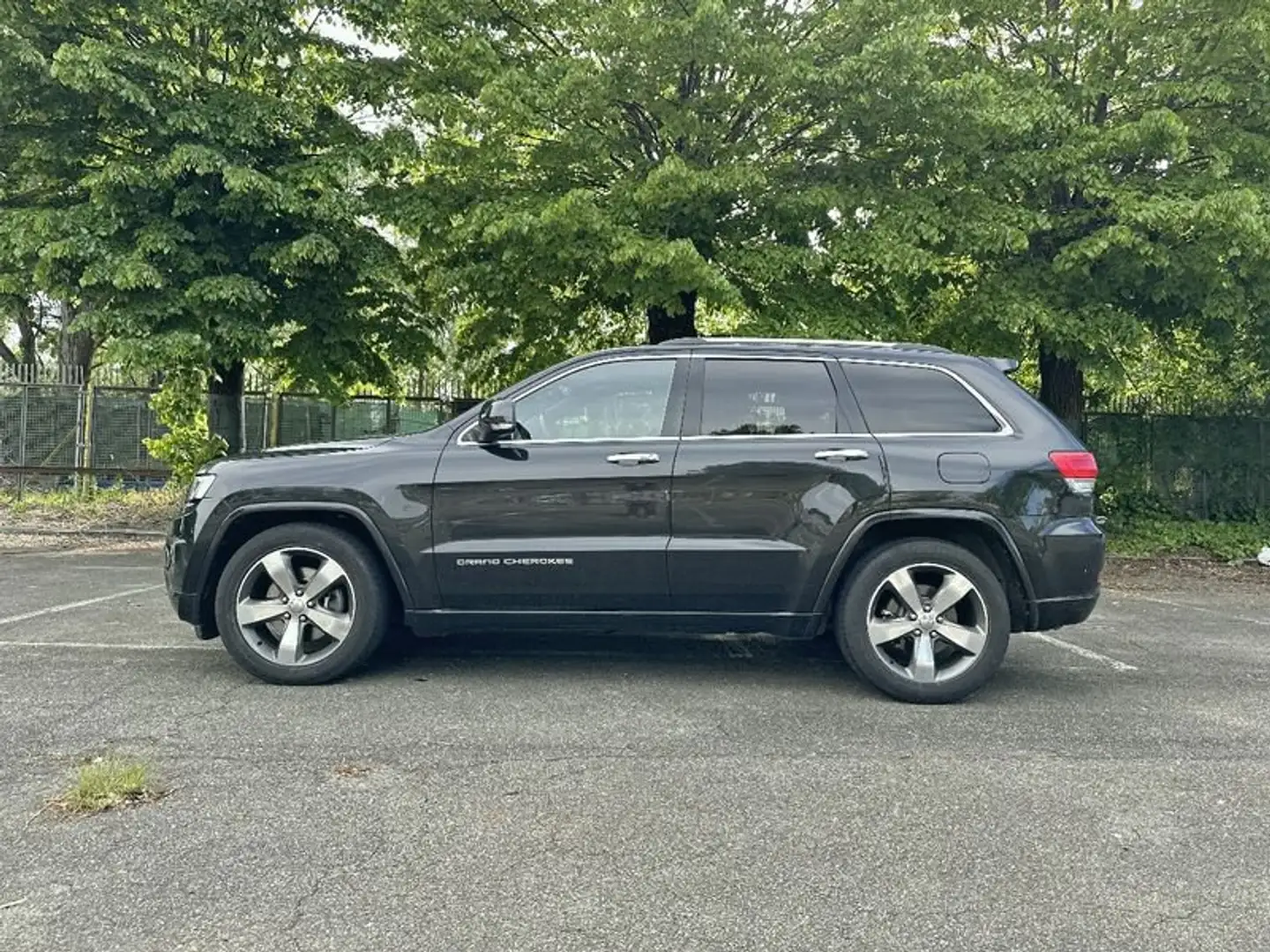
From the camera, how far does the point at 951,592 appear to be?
4.67 meters

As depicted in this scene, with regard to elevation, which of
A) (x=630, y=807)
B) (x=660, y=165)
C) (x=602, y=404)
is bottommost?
(x=630, y=807)

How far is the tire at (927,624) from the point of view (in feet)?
15.3

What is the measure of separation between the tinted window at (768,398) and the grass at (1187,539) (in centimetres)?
776

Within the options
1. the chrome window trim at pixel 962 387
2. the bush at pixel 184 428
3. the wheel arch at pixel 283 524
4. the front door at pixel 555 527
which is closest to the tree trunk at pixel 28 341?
the bush at pixel 184 428

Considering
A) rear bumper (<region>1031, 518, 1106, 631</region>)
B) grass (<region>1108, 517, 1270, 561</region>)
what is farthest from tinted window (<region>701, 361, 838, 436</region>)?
grass (<region>1108, 517, 1270, 561</region>)

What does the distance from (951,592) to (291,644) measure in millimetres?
3327

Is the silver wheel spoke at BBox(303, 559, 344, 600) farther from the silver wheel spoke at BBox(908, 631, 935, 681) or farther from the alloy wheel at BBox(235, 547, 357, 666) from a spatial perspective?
the silver wheel spoke at BBox(908, 631, 935, 681)

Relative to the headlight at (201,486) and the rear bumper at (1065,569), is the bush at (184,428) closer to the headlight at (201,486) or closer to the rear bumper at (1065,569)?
the headlight at (201,486)

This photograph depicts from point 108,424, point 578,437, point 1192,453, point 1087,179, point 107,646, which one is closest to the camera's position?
point 578,437

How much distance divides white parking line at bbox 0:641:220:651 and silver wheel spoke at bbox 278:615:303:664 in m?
1.03

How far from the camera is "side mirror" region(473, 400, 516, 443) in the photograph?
4.77 m

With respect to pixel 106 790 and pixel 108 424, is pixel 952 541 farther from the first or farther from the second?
pixel 108 424

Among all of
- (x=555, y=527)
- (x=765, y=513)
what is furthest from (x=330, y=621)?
(x=765, y=513)

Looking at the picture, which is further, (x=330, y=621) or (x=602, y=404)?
(x=602, y=404)
